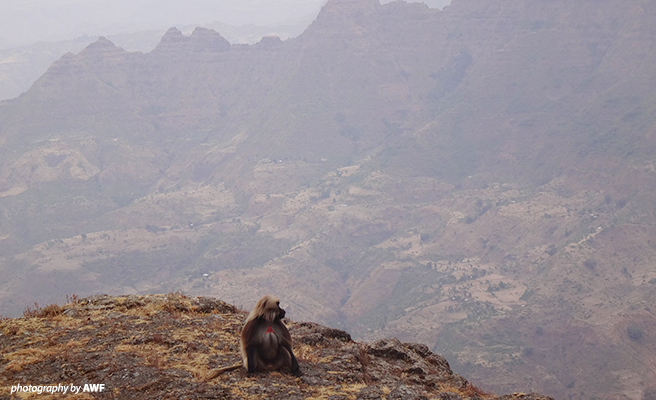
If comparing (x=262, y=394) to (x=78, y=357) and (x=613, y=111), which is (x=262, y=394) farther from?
(x=613, y=111)

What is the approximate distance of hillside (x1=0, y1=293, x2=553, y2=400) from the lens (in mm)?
10438

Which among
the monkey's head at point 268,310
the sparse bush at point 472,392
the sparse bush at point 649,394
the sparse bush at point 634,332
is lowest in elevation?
the sparse bush at point 649,394

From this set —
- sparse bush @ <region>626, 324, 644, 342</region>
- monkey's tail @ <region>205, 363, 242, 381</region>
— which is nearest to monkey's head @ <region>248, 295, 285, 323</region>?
monkey's tail @ <region>205, 363, 242, 381</region>

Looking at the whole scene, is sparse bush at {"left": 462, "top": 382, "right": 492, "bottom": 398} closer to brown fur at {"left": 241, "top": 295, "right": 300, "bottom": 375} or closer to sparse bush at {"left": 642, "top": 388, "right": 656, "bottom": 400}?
brown fur at {"left": 241, "top": 295, "right": 300, "bottom": 375}

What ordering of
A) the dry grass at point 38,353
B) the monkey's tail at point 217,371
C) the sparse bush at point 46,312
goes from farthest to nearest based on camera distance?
the sparse bush at point 46,312 → the dry grass at point 38,353 → the monkey's tail at point 217,371

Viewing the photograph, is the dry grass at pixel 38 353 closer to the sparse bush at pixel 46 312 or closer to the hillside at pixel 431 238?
the sparse bush at pixel 46 312

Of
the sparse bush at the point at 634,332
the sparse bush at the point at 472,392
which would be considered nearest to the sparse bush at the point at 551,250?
the sparse bush at the point at 634,332

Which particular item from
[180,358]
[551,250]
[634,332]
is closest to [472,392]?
[180,358]

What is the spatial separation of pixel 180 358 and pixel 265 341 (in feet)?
7.51

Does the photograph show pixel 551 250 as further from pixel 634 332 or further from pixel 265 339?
pixel 265 339

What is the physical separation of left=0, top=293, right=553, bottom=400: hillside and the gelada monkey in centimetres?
21

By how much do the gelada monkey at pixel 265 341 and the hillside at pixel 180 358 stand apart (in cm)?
21

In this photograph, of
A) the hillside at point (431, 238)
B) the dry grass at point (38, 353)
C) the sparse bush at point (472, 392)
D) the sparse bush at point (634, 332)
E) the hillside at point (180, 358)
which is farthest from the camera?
the hillside at point (431, 238)

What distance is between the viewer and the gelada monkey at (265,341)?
10750 millimetres
